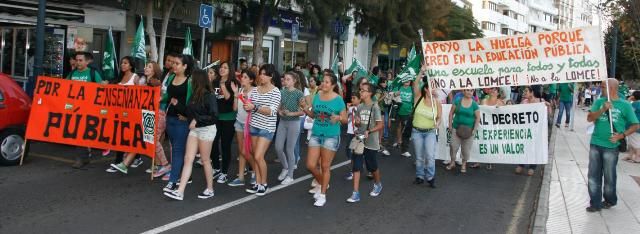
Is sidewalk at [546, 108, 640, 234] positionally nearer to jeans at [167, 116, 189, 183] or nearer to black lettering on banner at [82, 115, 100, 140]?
jeans at [167, 116, 189, 183]

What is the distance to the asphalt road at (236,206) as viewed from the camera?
5.93 metres

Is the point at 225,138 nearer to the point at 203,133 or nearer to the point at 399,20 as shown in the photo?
the point at 203,133

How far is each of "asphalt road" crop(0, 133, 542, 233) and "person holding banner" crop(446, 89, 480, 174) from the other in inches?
36.6

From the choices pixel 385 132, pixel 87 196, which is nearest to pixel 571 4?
pixel 385 132

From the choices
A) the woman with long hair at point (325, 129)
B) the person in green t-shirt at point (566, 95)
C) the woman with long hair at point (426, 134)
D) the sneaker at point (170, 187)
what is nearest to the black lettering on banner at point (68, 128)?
the sneaker at point (170, 187)

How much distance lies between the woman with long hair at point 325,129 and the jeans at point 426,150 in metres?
2.01

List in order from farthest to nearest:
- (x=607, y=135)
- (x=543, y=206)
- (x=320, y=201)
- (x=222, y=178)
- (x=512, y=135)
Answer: (x=512, y=135) → (x=222, y=178) → (x=543, y=206) → (x=607, y=135) → (x=320, y=201)

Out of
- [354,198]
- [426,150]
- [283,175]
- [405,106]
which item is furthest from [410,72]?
[354,198]

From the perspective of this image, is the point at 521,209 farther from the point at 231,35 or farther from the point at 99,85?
the point at 231,35

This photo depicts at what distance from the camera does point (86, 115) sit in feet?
27.8

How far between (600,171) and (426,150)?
2294 mm

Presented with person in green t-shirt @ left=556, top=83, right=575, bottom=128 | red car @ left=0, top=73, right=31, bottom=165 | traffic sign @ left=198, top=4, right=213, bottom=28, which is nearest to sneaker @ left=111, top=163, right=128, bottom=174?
red car @ left=0, top=73, right=31, bottom=165

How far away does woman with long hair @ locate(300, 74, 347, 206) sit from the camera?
22.9 feet

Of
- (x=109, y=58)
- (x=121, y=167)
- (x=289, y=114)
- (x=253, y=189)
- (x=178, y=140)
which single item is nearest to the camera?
(x=178, y=140)
